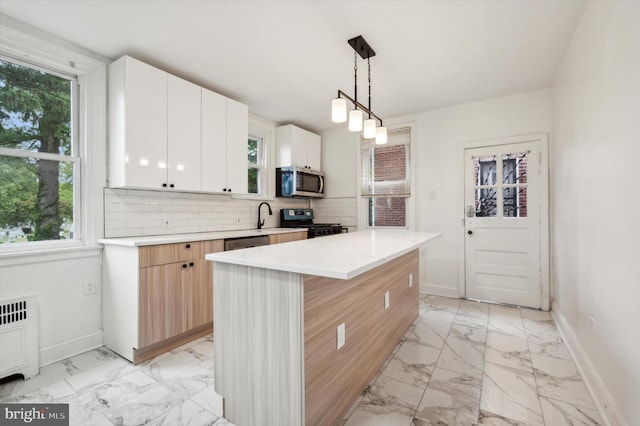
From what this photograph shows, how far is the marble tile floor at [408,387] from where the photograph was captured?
163cm

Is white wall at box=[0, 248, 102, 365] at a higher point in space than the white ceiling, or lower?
lower

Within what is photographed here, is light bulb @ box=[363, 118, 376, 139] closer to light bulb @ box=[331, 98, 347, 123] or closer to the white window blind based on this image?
light bulb @ box=[331, 98, 347, 123]

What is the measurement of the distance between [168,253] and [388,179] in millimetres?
3230

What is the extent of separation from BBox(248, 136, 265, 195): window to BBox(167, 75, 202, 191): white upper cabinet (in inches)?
48.6

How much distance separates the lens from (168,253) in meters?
2.37

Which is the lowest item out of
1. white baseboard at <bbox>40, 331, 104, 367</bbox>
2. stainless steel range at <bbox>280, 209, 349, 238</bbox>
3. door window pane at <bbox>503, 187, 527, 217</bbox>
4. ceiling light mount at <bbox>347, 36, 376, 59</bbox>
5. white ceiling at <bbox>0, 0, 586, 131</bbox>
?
white baseboard at <bbox>40, 331, 104, 367</bbox>

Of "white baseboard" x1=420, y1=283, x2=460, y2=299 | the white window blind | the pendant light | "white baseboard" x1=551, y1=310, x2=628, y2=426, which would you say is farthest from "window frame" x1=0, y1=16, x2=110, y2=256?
"white baseboard" x1=420, y1=283, x2=460, y2=299

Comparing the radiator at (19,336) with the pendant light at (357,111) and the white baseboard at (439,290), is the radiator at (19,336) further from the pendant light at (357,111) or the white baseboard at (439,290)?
the white baseboard at (439,290)

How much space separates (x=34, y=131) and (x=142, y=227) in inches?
42.5

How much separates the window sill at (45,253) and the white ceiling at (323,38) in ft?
5.51

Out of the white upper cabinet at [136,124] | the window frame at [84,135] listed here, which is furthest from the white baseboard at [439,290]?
the window frame at [84,135]

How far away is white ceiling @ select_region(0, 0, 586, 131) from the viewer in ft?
6.59

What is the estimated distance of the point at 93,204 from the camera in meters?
2.48

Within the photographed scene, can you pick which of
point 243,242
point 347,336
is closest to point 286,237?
point 243,242
